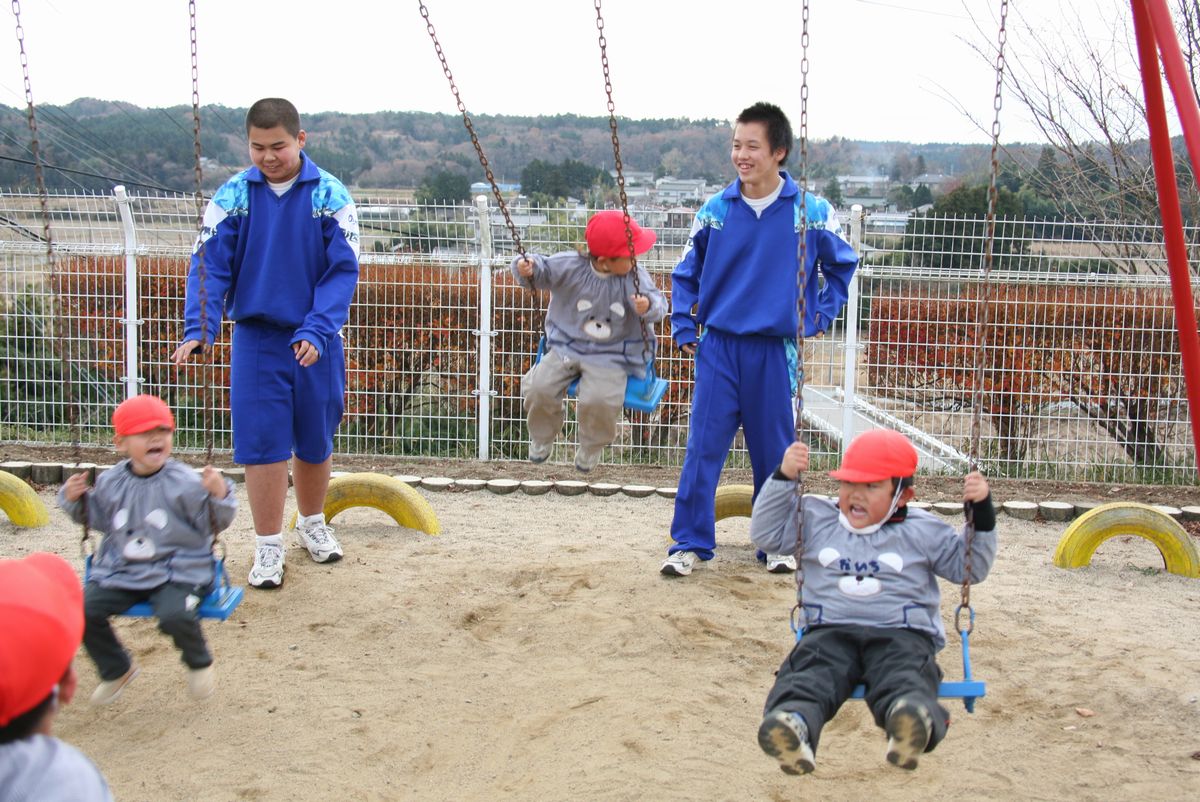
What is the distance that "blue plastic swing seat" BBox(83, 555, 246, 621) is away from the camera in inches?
150

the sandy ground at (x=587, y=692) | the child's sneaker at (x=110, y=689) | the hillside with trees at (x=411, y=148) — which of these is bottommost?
the sandy ground at (x=587, y=692)

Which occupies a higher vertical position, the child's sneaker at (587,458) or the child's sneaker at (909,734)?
the child's sneaker at (587,458)

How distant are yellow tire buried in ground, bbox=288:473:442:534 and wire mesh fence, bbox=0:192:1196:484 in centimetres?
234

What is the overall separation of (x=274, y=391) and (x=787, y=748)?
2936mm

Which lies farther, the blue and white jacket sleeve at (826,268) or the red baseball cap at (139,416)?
the blue and white jacket sleeve at (826,268)

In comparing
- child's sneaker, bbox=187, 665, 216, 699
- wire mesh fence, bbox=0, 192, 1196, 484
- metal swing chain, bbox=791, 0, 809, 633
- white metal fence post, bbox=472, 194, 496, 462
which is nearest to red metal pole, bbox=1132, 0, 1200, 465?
metal swing chain, bbox=791, 0, 809, 633

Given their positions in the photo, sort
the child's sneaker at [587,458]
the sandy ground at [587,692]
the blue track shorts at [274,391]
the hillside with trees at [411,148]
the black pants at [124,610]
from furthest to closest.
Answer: the hillside with trees at [411,148] < the child's sneaker at [587,458] < the blue track shorts at [274,391] < the black pants at [124,610] < the sandy ground at [587,692]

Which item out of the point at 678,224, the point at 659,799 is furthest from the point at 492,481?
the point at 659,799

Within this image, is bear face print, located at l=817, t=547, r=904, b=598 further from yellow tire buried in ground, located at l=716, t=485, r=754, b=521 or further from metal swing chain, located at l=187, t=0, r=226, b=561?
yellow tire buried in ground, located at l=716, t=485, r=754, b=521

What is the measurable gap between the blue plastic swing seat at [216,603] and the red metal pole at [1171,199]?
3.35 meters

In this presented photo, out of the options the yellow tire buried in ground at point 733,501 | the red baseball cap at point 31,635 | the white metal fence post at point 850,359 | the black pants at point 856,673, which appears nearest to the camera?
the red baseball cap at point 31,635

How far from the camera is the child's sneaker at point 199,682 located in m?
3.79

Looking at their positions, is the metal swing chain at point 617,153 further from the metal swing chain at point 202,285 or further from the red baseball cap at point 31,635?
the red baseball cap at point 31,635

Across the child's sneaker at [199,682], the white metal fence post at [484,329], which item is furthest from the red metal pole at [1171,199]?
the white metal fence post at [484,329]
